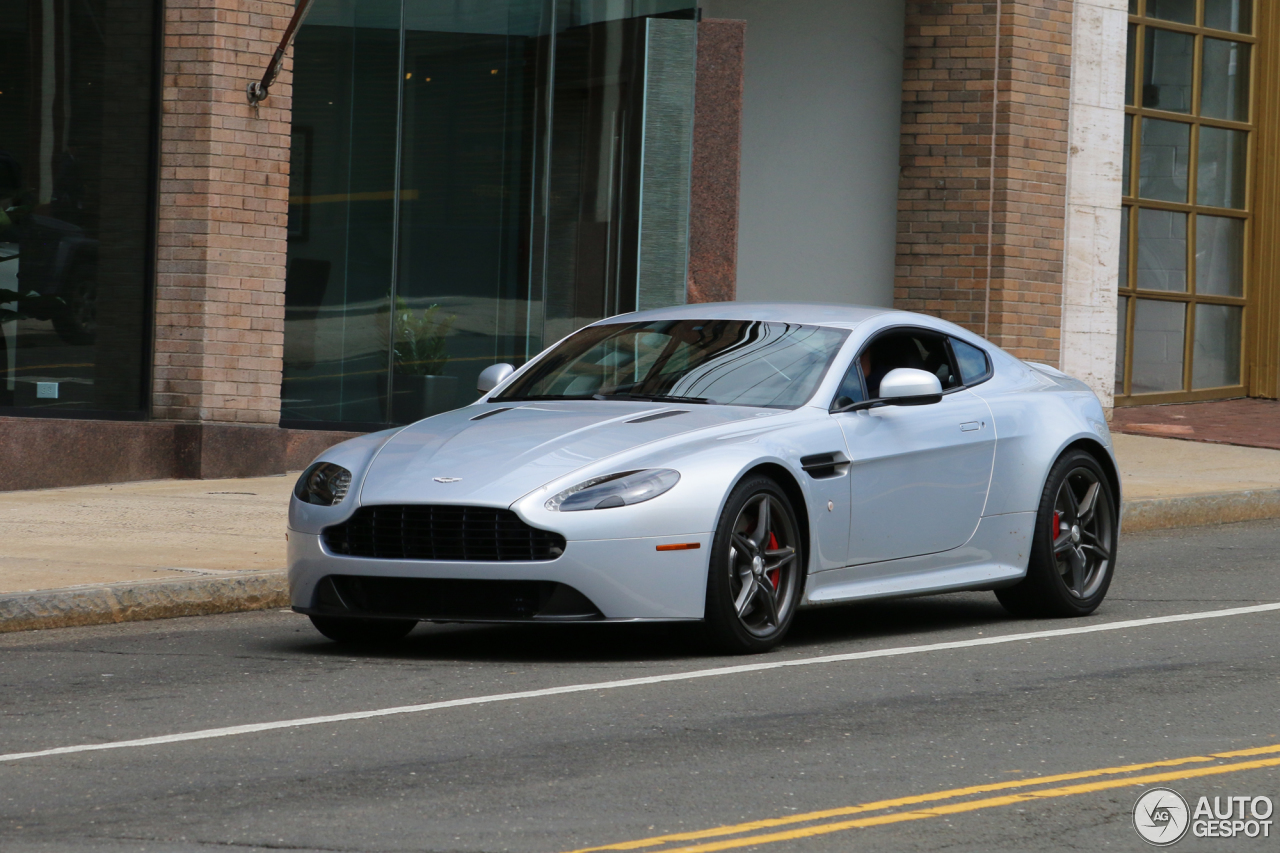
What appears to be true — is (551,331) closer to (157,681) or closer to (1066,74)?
(1066,74)

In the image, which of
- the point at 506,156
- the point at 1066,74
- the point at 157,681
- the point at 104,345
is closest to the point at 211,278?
the point at 104,345

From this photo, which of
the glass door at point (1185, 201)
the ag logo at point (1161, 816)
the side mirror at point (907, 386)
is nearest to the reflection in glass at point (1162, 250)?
the glass door at point (1185, 201)

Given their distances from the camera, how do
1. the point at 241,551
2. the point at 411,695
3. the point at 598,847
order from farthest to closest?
the point at 241,551 → the point at 411,695 → the point at 598,847

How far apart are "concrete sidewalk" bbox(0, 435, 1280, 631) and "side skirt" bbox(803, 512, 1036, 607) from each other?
2.90m

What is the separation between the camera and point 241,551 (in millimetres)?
10273

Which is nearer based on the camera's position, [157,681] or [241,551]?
[157,681]

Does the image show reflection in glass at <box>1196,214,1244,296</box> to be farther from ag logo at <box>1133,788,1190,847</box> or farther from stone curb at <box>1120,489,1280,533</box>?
ag logo at <box>1133,788,1190,847</box>

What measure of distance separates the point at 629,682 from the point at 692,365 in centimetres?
186

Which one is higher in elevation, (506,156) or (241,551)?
(506,156)

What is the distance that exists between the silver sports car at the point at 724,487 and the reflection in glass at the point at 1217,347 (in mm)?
12443

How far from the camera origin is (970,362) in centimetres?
901

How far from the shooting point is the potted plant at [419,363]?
50.8ft

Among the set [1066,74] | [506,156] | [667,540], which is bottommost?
[667,540]

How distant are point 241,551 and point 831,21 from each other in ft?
34.7
